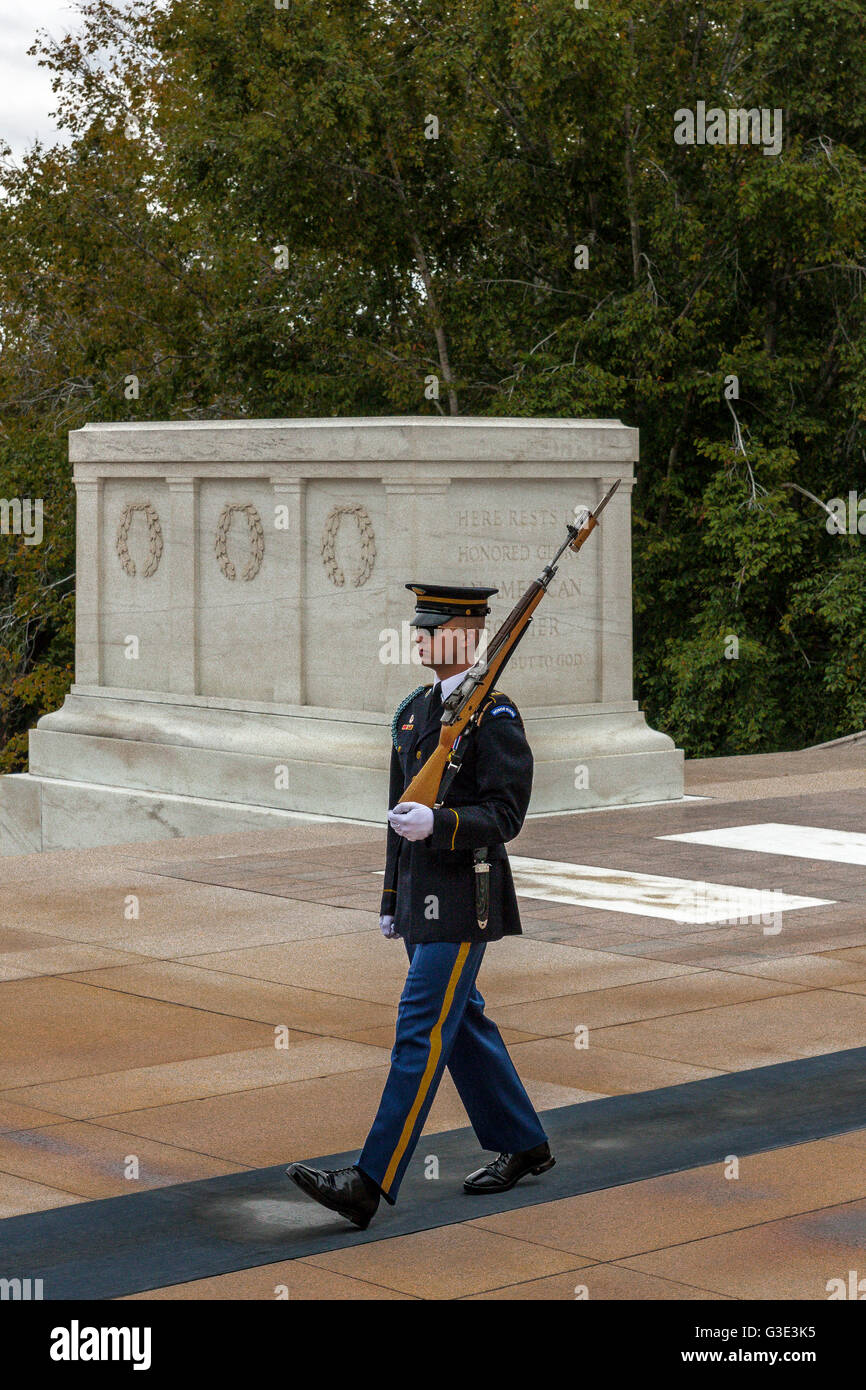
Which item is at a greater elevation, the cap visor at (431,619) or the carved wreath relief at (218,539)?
the carved wreath relief at (218,539)

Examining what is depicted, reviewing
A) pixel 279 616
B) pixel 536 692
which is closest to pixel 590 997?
pixel 536 692

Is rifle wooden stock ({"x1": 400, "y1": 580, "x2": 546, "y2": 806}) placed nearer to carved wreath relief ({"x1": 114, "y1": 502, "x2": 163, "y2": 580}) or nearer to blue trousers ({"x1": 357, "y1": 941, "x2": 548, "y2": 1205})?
blue trousers ({"x1": 357, "y1": 941, "x2": 548, "y2": 1205})

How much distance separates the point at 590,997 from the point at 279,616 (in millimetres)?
6210

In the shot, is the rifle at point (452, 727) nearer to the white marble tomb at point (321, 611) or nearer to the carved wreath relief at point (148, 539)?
the white marble tomb at point (321, 611)

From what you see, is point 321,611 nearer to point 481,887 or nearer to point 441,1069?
point 481,887

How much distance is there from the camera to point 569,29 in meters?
21.6

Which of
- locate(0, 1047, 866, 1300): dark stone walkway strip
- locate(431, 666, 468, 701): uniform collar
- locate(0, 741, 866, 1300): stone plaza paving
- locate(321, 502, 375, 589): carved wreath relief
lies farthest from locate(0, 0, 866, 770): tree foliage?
locate(431, 666, 468, 701): uniform collar

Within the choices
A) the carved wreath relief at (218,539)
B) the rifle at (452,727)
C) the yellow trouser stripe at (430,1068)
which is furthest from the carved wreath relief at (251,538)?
the yellow trouser stripe at (430,1068)

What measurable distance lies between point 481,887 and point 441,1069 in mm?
475

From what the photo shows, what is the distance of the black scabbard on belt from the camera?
17.2ft

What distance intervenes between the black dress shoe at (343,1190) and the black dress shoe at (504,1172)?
41 cm

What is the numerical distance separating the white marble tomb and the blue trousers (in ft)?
23.6

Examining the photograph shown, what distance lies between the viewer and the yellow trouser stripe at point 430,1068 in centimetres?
511

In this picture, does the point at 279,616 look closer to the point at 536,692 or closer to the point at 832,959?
the point at 536,692
